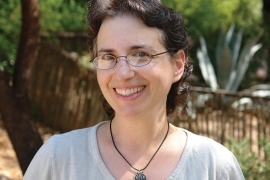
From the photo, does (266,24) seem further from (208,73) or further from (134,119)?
(134,119)

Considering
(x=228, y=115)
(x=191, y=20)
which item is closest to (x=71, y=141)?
(x=228, y=115)

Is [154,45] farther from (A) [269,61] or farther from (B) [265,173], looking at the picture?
(A) [269,61]

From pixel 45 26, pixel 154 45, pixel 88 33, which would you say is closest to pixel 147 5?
pixel 154 45

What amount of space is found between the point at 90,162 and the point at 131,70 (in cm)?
41

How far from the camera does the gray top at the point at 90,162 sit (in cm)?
193

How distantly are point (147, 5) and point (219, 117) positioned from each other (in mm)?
3807

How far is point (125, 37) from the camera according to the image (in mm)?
1873

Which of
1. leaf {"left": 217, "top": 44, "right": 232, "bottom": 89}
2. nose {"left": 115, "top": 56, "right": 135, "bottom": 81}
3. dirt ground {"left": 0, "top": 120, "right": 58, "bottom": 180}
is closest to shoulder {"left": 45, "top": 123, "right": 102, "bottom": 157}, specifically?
nose {"left": 115, "top": 56, "right": 135, "bottom": 81}

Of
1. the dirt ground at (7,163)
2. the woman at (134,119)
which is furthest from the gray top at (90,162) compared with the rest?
the dirt ground at (7,163)

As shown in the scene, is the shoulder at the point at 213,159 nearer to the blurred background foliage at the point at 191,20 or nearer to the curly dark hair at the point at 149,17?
the curly dark hair at the point at 149,17

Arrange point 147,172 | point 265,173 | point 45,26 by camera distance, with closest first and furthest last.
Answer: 1. point 147,172
2. point 265,173
3. point 45,26

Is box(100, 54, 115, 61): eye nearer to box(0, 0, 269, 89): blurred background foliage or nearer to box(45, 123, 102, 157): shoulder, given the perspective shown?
box(45, 123, 102, 157): shoulder

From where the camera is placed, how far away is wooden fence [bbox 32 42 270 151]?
17.9 ft

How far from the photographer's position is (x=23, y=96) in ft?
11.3
